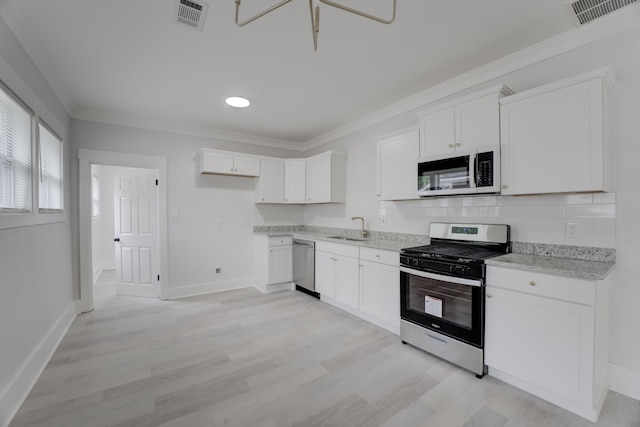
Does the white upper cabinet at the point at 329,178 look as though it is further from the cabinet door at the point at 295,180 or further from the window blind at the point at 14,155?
the window blind at the point at 14,155

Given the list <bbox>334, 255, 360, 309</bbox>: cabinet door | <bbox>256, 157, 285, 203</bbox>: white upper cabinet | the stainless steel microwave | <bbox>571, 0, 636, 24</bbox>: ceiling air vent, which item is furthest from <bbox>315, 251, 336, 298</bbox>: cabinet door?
<bbox>571, 0, 636, 24</bbox>: ceiling air vent

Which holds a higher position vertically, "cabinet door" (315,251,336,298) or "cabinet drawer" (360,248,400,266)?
"cabinet drawer" (360,248,400,266)

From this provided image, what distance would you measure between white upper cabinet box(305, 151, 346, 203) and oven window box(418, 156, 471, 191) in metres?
1.57

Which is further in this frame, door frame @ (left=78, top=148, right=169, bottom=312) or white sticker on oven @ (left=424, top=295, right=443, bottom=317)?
door frame @ (left=78, top=148, right=169, bottom=312)

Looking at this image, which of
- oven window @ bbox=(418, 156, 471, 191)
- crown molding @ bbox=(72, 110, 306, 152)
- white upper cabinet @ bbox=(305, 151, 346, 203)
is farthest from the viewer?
white upper cabinet @ bbox=(305, 151, 346, 203)

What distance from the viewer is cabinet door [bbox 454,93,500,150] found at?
2312mm

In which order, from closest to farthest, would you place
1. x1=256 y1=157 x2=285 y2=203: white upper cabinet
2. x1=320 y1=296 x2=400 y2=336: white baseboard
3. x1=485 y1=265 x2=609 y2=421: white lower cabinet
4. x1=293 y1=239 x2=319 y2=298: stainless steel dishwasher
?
x1=485 y1=265 x2=609 y2=421: white lower cabinet < x1=320 y1=296 x2=400 y2=336: white baseboard < x1=293 y1=239 x2=319 y2=298: stainless steel dishwasher < x1=256 y1=157 x2=285 y2=203: white upper cabinet

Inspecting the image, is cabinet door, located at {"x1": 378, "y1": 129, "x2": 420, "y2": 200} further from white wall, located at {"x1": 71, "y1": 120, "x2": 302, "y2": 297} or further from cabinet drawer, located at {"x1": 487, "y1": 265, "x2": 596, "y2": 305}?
white wall, located at {"x1": 71, "y1": 120, "x2": 302, "y2": 297}

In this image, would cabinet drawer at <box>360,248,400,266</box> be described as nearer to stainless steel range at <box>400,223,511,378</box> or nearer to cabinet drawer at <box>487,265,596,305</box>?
stainless steel range at <box>400,223,511,378</box>

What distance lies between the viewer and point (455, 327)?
2.28 meters

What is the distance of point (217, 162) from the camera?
13.8ft

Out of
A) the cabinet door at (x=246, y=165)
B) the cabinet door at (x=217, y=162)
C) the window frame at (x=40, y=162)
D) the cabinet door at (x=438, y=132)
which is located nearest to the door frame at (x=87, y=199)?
the window frame at (x=40, y=162)

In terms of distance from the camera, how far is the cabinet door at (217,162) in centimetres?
412

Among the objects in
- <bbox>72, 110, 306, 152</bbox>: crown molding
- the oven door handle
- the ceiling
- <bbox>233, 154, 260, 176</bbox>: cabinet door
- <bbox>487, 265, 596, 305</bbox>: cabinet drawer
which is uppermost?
the ceiling
